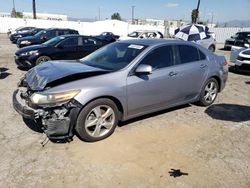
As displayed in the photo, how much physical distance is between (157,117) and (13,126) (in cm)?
270

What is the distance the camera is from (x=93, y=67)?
4676mm

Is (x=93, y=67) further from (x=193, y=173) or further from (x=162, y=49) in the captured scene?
(x=193, y=173)

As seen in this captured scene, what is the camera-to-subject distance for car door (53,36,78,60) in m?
10.1

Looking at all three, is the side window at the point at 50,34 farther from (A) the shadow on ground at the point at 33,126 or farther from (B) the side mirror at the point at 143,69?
(B) the side mirror at the point at 143,69

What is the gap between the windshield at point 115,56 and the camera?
15.2ft

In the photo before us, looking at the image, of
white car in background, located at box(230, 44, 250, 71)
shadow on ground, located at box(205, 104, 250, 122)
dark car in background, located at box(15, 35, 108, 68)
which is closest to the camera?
shadow on ground, located at box(205, 104, 250, 122)

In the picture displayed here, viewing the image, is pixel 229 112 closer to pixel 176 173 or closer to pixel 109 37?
pixel 176 173

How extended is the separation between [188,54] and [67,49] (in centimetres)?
610

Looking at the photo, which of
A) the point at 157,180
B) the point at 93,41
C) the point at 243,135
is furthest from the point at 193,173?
the point at 93,41

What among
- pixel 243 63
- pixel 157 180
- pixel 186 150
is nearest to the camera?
pixel 157 180

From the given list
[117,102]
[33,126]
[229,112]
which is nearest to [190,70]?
[229,112]

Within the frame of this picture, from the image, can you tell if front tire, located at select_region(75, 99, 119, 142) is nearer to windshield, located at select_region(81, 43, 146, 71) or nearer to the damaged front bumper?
the damaged front bumper

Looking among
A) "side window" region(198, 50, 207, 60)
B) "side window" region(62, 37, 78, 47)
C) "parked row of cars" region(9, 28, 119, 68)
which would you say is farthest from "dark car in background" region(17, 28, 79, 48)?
"side window" region(198, 50, 207, 60)

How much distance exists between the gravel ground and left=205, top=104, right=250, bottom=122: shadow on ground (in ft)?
0.19
